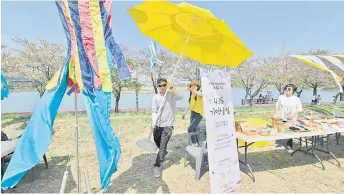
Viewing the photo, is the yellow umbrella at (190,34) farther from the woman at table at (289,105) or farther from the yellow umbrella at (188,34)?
the woman at table at (289,105)

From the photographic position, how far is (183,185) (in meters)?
3.49

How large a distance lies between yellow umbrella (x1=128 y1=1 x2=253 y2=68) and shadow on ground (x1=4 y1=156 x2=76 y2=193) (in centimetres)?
275

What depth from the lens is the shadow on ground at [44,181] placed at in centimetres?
336

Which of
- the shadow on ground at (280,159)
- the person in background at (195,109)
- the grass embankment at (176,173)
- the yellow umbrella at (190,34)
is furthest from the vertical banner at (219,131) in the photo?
the person in background at (195,109)

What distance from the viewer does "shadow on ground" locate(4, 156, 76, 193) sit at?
11.0 ft

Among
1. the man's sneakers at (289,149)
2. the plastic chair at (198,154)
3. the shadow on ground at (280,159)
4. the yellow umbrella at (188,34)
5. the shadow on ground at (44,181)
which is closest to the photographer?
the yellow umbrella at (188,34)

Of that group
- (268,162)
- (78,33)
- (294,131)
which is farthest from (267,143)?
(78,33)

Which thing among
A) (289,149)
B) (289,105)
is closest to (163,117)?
(289,105)

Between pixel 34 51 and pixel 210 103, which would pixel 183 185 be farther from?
pixel 34 51

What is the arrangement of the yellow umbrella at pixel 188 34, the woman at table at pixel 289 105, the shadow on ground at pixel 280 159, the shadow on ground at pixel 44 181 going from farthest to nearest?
the woman at table at pixel 289 105 → the shadow on ground at pixel 280 159 → the shadow on ground at pixel 44 181 → the yellow umbrella at pixel 188 34

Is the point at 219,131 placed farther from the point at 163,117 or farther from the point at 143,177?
the point at 143,177

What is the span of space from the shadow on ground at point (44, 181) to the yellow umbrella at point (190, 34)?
2.75 meters

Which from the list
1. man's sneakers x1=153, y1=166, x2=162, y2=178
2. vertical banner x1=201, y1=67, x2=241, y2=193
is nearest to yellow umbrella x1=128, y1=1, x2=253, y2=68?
vertical banner x1=201, y1=67, x2=241, y2=193

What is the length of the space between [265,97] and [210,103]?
74.0ft
